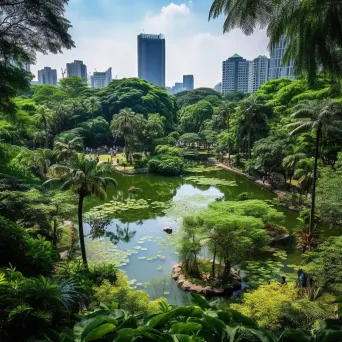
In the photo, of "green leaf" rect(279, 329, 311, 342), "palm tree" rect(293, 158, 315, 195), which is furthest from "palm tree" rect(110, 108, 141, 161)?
"green leaf" rect(279, 329, 311, 342)

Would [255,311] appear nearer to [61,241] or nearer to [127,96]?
[61,241]

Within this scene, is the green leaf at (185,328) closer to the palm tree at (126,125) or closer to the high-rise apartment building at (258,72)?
the palm tree at (126,125)

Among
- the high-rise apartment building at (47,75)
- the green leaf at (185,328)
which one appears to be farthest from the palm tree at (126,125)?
the high-rise apartment building at (47,75)

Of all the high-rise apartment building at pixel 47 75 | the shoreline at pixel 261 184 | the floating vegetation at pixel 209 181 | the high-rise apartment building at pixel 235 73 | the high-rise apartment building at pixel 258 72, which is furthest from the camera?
the high-rise apartment building at pixel 47 75

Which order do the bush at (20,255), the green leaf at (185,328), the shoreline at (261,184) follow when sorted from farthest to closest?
the shoreline at (261,184) < the bush at (20,255) < the green leaf at (185,328)

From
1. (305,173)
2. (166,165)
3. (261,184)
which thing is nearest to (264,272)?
(305,173)

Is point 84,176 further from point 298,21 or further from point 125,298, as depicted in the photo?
point 298,21

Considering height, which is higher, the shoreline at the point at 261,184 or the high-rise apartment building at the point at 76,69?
the high-rise apartment building at the point at 76,69
